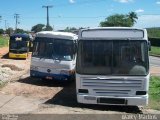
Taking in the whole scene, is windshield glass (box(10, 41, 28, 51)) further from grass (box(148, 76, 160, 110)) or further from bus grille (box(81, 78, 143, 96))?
bus grille (box(81, 78, 143, 96))

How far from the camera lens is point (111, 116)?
36.8 ft

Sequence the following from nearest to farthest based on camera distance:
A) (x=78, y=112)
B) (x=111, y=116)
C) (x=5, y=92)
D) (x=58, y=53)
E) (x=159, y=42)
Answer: (x=111, y=116) < (x=78, y=112) < (x=5, y=92) < (x=58, y=53) < (x=159, y=42)

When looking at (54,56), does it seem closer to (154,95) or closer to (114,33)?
(154,95)

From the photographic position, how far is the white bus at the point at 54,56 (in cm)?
1798

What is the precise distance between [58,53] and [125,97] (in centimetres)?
654

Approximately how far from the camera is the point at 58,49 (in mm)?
18203

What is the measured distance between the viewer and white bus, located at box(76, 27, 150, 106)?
12.3 meters

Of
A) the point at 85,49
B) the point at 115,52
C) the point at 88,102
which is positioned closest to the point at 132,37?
the point at 115,52

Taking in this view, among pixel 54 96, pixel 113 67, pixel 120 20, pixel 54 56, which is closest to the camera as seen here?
pixel 113 67

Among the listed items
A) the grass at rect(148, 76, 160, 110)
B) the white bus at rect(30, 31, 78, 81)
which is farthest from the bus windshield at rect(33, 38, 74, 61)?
the grass at rect(148, 76, 160, 110)

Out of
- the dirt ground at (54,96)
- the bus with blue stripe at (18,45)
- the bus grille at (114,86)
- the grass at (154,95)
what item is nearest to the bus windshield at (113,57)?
the bus grille at (114,86)

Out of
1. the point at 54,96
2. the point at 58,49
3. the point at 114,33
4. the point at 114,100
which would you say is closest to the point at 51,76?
the point at 58,49

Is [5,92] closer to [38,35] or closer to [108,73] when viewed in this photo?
[38,35]

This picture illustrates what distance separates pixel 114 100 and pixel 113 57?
140 cm
